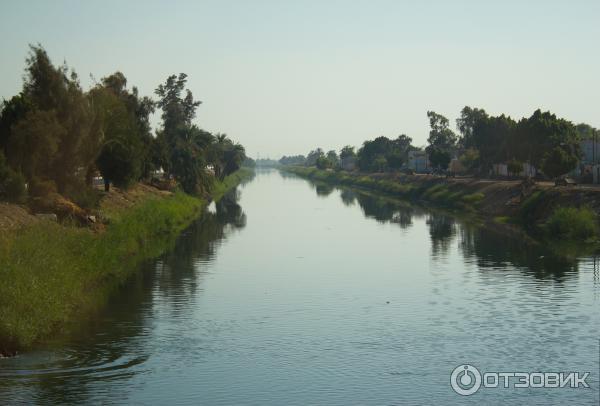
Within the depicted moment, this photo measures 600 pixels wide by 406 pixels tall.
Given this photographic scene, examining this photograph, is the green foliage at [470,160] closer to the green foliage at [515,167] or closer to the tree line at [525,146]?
the tree line at [525,146]

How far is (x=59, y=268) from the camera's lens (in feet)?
112

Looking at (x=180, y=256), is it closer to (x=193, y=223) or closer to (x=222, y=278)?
(x=222, y=278)

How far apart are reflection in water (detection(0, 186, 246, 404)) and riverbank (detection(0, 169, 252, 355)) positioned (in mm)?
851

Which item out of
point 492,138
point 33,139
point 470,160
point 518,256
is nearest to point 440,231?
point 518,256

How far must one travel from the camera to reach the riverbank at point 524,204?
65.6 m

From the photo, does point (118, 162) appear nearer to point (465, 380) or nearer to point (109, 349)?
point (109, 349)

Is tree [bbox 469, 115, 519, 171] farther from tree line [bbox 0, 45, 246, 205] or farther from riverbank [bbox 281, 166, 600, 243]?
tree line [bbox 0, 45, 246, 205]

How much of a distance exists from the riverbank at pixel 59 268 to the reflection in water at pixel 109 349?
851 mm

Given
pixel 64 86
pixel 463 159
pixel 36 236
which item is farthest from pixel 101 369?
pixel 463 159

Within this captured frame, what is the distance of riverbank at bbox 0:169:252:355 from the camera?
92.3ft

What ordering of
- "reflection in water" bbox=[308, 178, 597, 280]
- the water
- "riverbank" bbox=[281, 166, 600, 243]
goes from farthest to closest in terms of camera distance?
"riverbank" bbox=[281, 166, 600, 243] → "reflection in water" bbox=[308, 178, 597, 280] → the water

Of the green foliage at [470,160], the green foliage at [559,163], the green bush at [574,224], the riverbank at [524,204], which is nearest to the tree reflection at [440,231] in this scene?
the riverbank at [524,204]

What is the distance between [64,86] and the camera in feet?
185

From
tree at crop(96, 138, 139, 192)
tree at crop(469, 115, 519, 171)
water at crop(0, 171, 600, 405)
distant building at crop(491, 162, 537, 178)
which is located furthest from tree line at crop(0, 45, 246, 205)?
tree at crop(469, 115, 519, 171)
